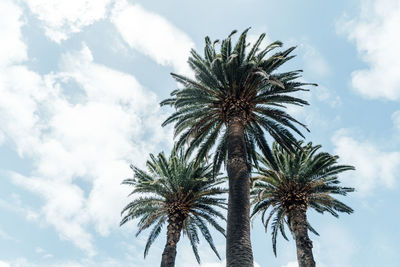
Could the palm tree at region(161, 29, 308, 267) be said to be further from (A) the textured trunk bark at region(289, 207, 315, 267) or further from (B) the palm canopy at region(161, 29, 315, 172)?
(A) the textured trunk bark at region(289, 207, 315, 267)

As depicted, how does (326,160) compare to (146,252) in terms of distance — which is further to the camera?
(146,252)

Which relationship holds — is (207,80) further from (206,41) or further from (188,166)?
(188,166)

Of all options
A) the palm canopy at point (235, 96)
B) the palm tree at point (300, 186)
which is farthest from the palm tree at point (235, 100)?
the palm tree at point (300, 186)

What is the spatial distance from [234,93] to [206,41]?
3.85 metres

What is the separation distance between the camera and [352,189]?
21.3 meters

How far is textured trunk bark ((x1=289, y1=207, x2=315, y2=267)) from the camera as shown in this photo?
714 inches

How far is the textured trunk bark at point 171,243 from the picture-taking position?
19359mm

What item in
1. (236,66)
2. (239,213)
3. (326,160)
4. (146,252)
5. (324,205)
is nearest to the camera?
(239,213)

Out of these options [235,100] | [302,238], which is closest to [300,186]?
[302,238]

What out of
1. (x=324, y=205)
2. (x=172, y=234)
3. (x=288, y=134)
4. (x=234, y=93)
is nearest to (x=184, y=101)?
(x=234, y=93)

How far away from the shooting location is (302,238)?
18859 millimetres

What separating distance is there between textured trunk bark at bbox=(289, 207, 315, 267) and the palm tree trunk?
841 centimetres

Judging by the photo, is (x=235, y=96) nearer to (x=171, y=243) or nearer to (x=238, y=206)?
(x=238, y=206)

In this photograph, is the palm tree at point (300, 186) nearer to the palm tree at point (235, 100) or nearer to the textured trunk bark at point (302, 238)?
the textured trunk bark at point (302, 238)
